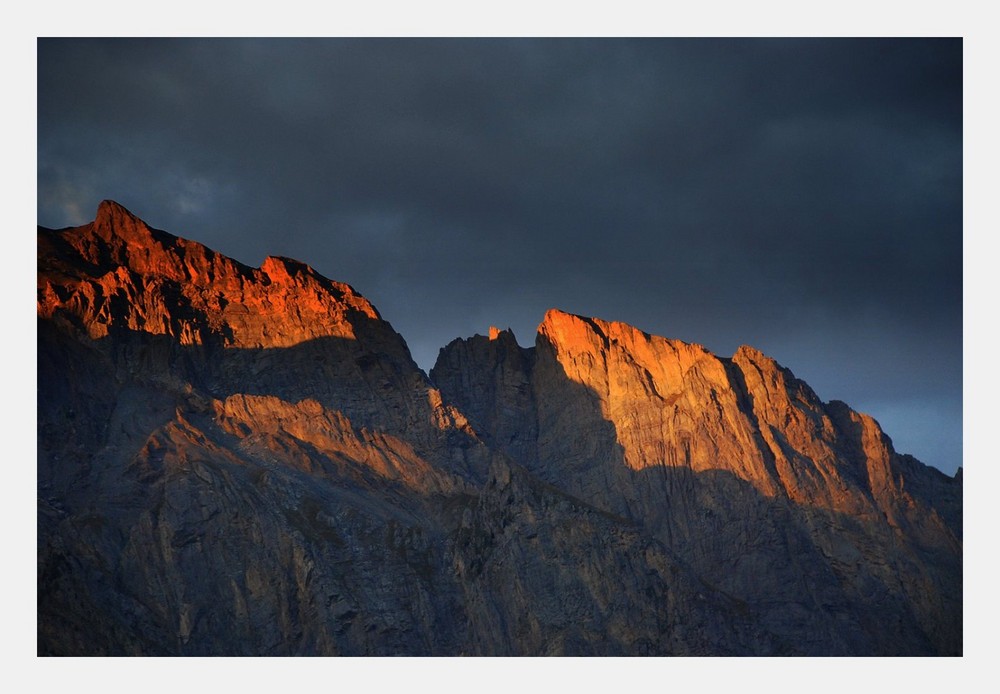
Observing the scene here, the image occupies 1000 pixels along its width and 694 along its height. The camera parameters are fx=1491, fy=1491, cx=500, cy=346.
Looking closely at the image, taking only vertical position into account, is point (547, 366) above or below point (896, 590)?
above

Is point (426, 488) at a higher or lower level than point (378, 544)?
higher

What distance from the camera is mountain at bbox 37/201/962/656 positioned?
73.1 m

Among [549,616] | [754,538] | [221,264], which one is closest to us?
[549,616]

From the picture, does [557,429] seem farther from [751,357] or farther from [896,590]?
[896,590]

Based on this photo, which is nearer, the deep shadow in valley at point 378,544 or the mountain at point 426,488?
the deep shadow in valley at point 378,544

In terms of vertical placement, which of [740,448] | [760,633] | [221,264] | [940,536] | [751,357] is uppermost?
[221,264]

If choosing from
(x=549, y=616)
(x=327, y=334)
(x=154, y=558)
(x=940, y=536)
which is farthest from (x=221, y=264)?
(x=940, y=536)

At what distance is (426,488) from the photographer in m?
85.5

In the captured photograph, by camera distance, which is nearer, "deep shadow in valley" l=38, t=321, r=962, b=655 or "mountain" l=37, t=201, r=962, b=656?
"deep shadow in valley" l=38, t=321, r=962, b=655

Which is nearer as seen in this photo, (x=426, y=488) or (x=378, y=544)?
(x=378, y=544)

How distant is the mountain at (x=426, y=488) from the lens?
73062 millimetres

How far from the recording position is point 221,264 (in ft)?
297

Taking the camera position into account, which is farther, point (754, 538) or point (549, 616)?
point (754, 538)

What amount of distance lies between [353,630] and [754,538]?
80.7 ft
